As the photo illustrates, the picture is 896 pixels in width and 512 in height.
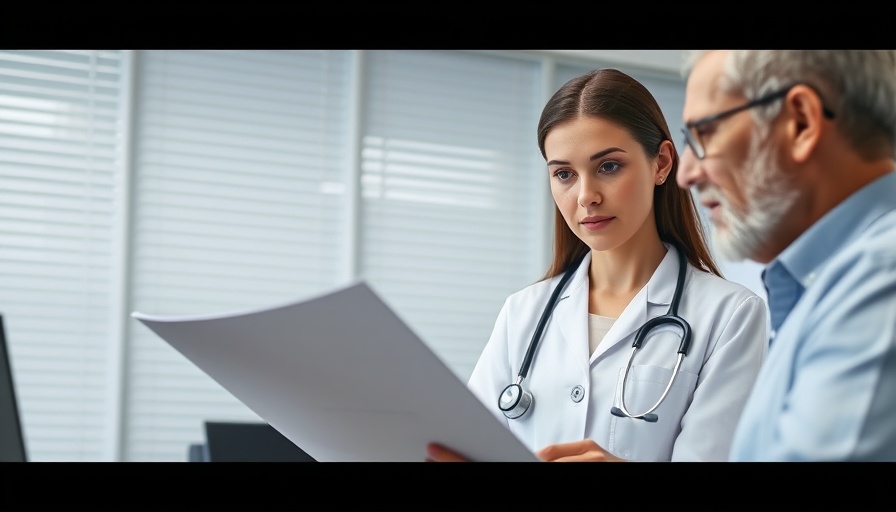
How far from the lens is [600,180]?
145 cm

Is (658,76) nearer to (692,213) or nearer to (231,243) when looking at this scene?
(231,243)

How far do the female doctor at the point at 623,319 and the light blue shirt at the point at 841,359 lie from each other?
0.55 meters

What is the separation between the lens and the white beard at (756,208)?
809 mm

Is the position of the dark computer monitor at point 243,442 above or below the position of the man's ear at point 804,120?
below

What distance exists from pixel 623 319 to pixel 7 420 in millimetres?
919

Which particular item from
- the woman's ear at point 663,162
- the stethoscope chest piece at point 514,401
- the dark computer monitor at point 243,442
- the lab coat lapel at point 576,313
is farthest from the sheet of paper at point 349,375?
the dark computer monitor at point 243,442

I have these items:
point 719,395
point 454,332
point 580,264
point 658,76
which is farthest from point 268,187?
point 719,395

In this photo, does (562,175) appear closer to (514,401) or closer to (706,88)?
(514,401)

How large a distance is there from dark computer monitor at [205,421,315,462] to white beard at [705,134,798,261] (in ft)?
6.18

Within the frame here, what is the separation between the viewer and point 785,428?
725 mm

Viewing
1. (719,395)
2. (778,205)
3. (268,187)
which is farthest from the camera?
(268,187)

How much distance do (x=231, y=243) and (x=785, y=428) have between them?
316 cm

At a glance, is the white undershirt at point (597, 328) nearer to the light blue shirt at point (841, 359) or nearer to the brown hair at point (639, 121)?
the brown hair at point (639, 121)

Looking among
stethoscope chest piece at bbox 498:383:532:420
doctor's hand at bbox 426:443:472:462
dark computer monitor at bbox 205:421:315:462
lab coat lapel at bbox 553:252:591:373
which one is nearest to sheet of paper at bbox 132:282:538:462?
doctor's hand at bbox 426:443:472:462
